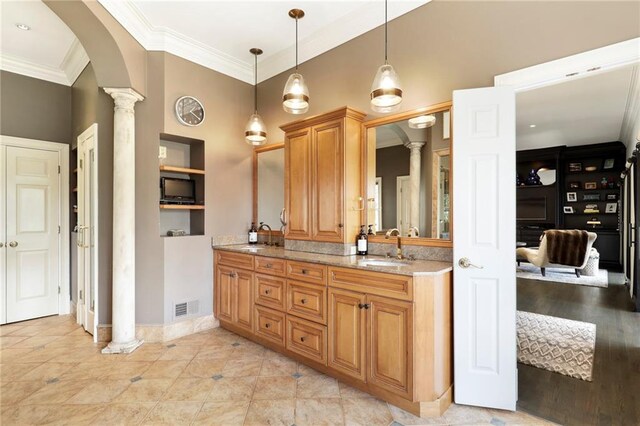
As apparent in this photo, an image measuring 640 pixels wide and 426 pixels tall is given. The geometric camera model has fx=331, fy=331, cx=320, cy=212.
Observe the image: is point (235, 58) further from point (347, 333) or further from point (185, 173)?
point (347, 333)

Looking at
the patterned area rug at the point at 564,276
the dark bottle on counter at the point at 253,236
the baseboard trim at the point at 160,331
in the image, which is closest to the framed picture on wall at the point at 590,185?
the patterned area rug at the point at 564,276

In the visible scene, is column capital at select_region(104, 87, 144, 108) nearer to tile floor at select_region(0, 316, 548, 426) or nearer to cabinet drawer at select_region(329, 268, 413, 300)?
tile floor at select_region(0, 316, 548, 426)

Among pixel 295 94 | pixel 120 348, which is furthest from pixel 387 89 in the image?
pixel 120 348

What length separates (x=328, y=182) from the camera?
315cm

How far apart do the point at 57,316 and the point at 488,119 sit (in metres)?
5.42

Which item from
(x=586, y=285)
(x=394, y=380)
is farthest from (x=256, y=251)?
(x=586, y=285)

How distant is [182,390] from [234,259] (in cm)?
138

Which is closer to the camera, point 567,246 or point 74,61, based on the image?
point 74,61

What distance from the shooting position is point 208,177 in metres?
3.87

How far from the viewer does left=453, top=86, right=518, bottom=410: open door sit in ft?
7.16

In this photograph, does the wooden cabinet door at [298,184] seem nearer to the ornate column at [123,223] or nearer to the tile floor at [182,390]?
the tile floor at [182,390]

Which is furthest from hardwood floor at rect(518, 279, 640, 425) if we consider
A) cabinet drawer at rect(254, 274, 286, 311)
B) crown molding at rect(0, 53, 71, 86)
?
crown molding at rect(0, 53, 71, 86)

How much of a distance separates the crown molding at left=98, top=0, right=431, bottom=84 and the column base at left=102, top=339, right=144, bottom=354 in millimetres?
3045

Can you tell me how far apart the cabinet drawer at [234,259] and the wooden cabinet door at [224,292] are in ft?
0.26
